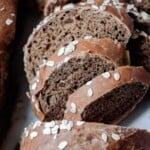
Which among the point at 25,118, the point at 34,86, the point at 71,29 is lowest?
the point at 25,118

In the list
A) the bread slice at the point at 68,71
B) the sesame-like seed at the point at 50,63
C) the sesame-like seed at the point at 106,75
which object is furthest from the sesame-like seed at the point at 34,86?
the sesame-like seed at the point at 106,75

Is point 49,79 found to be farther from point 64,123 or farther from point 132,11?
point 132,11

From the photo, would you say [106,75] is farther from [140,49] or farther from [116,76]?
[140,49]

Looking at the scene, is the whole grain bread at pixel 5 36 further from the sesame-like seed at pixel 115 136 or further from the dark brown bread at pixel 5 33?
the sesame-like seed at pixel 115 136

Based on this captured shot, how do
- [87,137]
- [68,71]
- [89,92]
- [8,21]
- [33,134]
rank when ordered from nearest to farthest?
[87,137], [33,134], [89,92], [68,71], [8,21]

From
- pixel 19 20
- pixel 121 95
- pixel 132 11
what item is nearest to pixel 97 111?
pixel 121 95

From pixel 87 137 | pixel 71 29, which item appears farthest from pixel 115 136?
pixel 71 29
